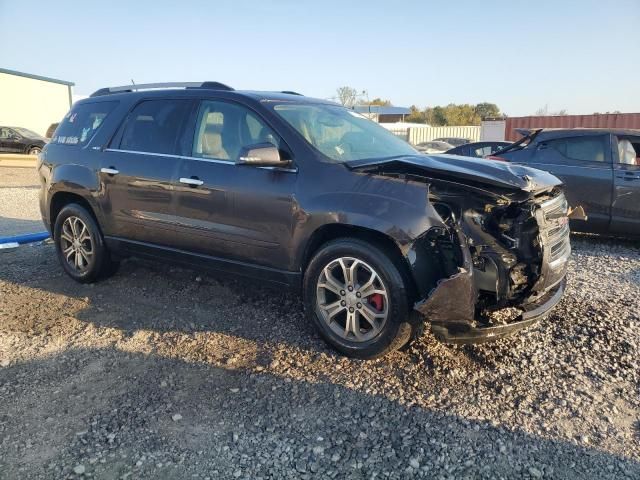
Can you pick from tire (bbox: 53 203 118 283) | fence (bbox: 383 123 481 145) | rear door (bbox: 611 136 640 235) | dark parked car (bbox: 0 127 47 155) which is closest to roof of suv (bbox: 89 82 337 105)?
tire (bbox: 53 203 118 283)

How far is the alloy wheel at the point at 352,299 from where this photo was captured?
142 inches

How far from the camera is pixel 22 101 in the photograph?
116 ft

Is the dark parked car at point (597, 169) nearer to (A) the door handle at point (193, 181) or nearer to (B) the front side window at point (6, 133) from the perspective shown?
(A) the door handle at point (193, 181)

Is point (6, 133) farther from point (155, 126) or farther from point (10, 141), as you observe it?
point (155, 126)

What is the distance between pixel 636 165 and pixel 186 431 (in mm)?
6627

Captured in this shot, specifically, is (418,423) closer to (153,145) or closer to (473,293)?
(473,293)

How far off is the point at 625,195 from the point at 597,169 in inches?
19.6

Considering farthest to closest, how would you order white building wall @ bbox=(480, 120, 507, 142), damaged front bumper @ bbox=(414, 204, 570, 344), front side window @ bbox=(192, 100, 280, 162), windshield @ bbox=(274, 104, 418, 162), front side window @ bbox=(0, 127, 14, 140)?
1. white building wall @ bbox=(480, 120, 507, 142)
2. front side window @ bbox=(0, 127, 14, 140)
3. front side window @ bbox=(192, 100, 280, 162)
4. windshield @ bbox=(274, 104, 418, 162)
5. damaged front bumper @ bbox=(414, 204, 570, 344)

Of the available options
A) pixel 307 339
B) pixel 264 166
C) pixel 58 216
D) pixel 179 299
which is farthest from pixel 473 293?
pixel 58 216

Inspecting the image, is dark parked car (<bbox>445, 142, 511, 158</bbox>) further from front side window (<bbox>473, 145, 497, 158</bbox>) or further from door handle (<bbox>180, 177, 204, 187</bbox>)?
door handle (<bbox>180, 177, 204, 187</bbox>)

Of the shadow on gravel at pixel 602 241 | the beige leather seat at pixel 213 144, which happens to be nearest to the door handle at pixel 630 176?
the shadow on gravel at pixel 602 241

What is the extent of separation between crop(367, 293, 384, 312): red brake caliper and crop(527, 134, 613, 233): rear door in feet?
15.2

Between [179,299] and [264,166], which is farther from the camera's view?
[179,299]

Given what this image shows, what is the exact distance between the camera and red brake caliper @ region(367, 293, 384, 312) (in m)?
3.60
